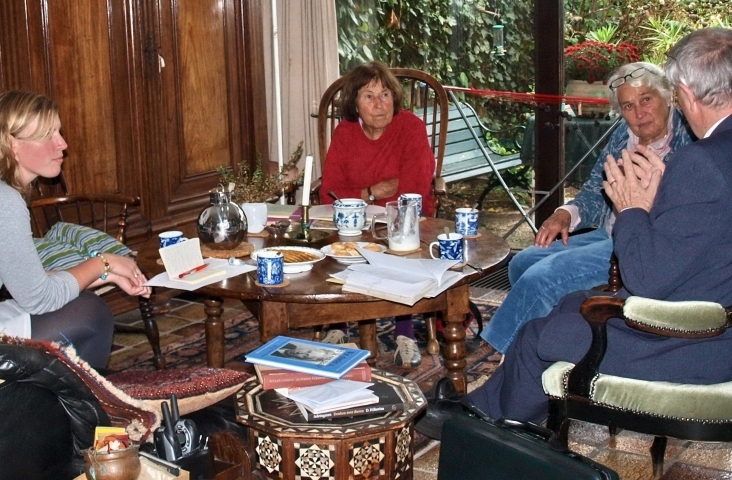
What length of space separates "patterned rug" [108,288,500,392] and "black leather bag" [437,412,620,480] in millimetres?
1258

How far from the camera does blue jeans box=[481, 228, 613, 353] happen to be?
3.12m

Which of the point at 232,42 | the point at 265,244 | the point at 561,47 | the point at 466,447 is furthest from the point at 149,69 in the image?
the point at 466,447

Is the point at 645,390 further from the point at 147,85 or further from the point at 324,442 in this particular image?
the point at 147,85

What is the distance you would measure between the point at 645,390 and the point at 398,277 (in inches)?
27.8

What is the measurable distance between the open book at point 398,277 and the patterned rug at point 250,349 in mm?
876

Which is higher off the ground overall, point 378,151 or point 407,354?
point 378,151

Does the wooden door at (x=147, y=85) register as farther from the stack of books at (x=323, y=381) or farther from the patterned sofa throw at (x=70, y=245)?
the stack of books at (x=323, y=381)

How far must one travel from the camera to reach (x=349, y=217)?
309cm

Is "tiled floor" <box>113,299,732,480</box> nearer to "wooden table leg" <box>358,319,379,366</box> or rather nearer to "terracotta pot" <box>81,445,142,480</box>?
"wooden table leg" <box>358,319,379,366</box>

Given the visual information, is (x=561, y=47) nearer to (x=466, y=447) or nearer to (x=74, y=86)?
(x=74, y=86)

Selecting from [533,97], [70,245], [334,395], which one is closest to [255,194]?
[70,245]

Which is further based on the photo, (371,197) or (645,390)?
(371,197)

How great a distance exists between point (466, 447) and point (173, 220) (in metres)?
2.77

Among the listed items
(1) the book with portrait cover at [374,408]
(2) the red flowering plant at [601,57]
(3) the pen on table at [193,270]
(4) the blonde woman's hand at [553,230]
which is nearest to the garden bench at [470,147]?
(2) the red flowering plant at [601,57]
